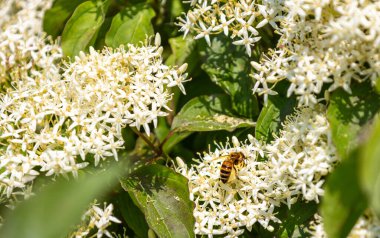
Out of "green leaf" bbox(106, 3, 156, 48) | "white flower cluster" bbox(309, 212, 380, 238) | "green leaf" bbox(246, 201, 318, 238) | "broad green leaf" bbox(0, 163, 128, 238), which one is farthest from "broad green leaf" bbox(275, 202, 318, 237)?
"broad green leaf" bbox(0, 163, 128, 238)

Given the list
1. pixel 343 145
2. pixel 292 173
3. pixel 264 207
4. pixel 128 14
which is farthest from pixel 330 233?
pixel 128 14

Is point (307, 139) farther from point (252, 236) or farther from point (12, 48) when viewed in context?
point (12, 48)

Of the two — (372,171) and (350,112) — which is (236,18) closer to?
(350,112)

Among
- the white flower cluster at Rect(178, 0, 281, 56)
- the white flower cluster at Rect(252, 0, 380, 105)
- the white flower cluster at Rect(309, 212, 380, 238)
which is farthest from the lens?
the white flower cluster at Rect(178, 0, 281, 56)

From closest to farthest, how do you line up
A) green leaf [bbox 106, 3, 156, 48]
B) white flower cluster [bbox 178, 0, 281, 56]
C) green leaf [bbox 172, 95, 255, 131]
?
white flower cluster [bbox 178, 0, 281, 56], green leaf [bbox 172, 95, 255, 131], green leaf [bbox 106, 3, 156, 48]

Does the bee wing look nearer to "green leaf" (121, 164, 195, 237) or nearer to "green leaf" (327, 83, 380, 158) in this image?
"green leaf" (121, 164, 195, 237)

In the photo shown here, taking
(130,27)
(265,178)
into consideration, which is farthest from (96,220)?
(130,27)
